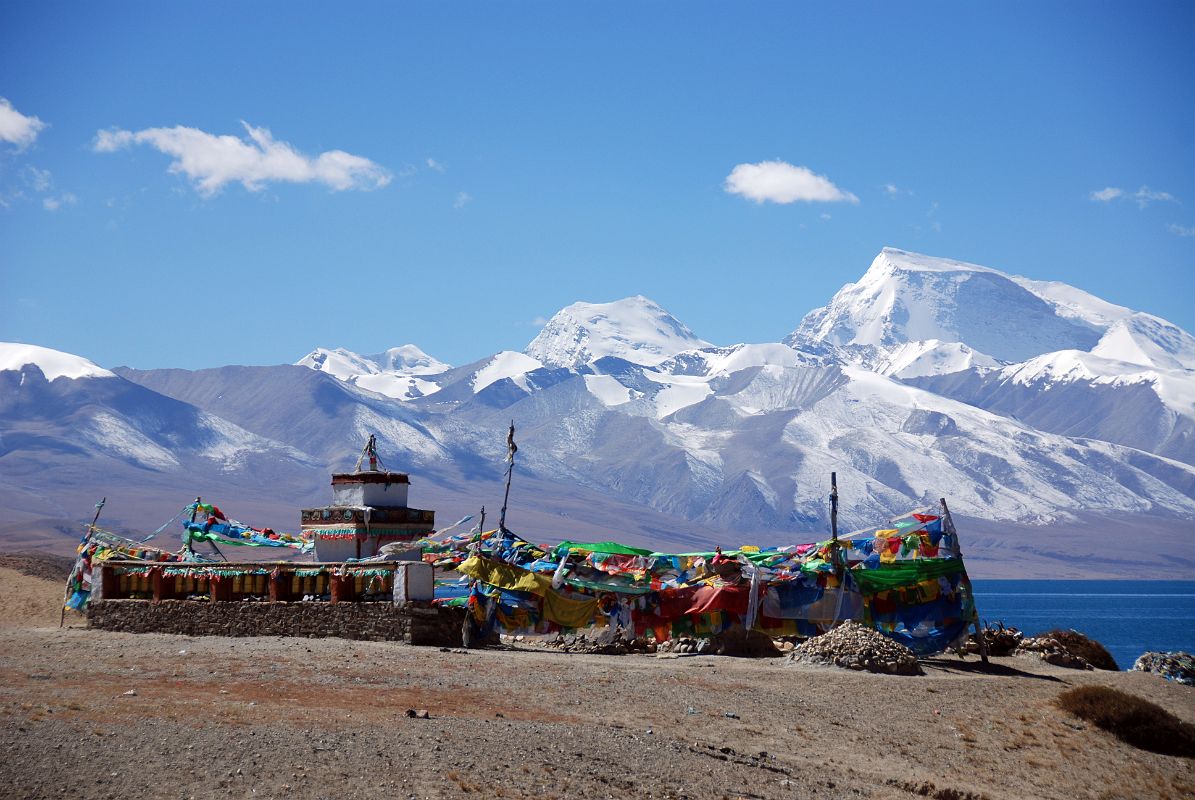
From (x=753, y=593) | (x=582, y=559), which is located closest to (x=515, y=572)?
(x=582, y=559)

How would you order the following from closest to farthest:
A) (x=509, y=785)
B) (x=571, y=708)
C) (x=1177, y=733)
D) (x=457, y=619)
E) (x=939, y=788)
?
(x=509, y=785), (x=939, y=788), (x=571, y=708), (x=1177, y=733), (x=457, y=619)

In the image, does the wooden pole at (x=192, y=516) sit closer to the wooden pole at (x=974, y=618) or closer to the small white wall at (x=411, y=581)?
the small white wall at (x=411, y=581)

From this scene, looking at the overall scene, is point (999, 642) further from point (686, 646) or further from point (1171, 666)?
point (686, 646)

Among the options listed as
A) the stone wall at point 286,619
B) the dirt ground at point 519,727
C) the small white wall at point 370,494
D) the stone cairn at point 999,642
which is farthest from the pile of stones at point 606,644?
the small white wall at point 370,494

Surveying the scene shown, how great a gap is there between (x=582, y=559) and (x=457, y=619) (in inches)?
140

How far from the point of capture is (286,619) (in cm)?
2955

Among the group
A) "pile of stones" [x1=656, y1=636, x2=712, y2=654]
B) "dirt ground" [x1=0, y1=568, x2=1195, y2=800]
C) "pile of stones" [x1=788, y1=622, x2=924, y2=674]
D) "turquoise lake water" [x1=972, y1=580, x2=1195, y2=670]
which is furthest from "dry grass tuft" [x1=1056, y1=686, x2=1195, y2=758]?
"turquoise lake water" [x1=972, y1=580, x2=1195, y2=670]

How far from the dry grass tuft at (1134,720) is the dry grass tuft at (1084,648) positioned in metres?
7.98

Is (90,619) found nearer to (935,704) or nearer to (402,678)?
(402,678)

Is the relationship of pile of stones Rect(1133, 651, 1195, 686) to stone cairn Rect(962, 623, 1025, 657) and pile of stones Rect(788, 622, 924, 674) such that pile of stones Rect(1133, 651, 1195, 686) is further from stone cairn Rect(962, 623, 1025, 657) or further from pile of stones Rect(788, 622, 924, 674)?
pile of stones Rect(788, 622, 924, 674)

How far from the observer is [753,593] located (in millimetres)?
31062

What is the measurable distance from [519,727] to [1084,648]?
19.8 meters

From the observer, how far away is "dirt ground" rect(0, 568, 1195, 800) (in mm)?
17031

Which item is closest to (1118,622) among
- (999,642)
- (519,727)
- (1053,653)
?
(999,642)
